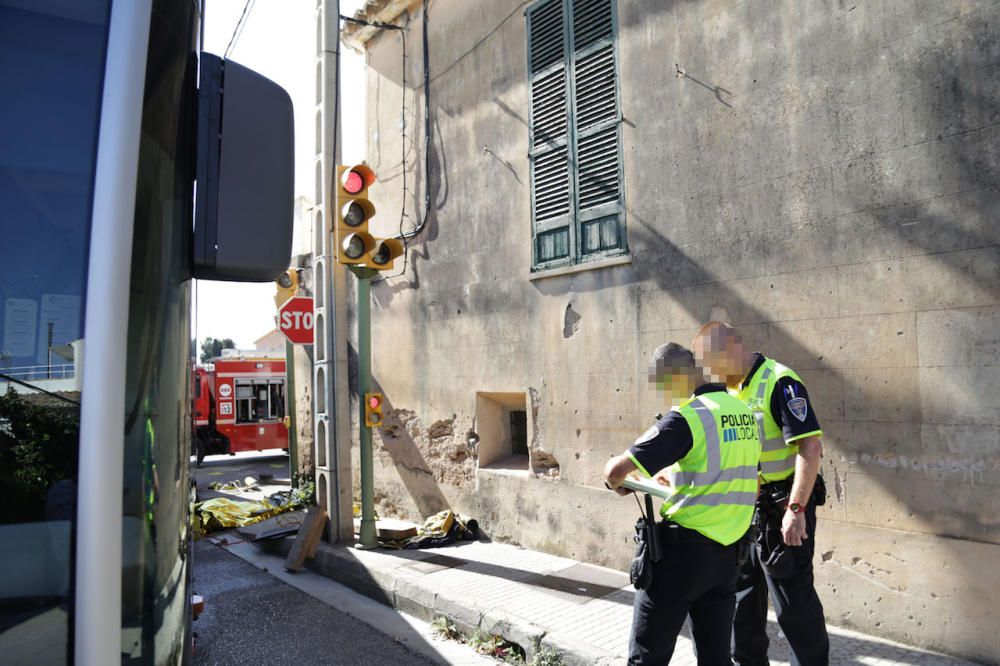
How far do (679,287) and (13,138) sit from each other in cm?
485

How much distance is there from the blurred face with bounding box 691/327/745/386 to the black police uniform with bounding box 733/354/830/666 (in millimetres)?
206

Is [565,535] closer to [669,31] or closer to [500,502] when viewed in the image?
[500,502]

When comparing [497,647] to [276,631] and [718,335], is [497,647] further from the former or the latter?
[718,335]

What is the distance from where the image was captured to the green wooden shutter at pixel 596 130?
21.0ft

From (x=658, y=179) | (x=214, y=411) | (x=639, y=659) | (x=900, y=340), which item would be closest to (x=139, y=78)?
(x=639, y=659)

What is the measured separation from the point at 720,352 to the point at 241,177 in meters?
2.44

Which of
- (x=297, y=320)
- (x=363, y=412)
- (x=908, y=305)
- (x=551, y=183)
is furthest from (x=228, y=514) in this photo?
(x=908, y=305)

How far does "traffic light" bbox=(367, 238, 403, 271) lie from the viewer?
281 inches

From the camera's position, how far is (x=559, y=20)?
22.8ft

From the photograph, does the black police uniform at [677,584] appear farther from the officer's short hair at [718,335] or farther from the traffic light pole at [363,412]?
the traffic light pole at [363,412]

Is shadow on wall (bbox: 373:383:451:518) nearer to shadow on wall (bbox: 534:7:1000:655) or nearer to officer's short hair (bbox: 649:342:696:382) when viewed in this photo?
shadow on wall (bbox: 534:7:1000:655)

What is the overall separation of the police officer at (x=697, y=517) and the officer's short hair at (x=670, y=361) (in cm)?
14

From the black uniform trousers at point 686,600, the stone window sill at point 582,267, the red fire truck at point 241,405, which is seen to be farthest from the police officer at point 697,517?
the red fire truck at point 241,405

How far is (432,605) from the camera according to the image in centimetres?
567
